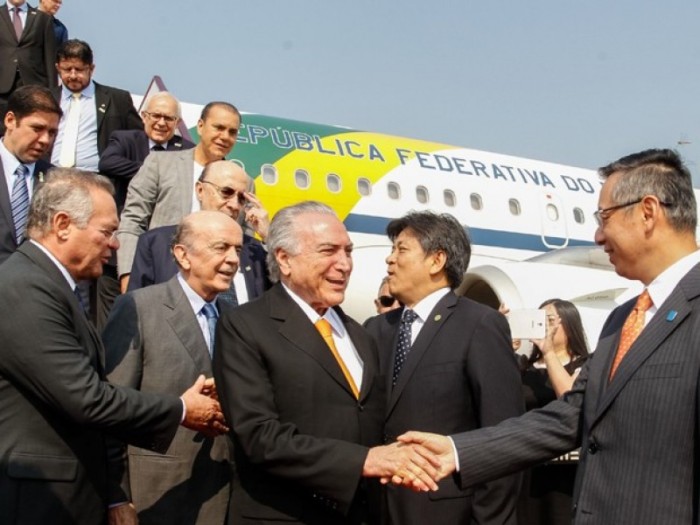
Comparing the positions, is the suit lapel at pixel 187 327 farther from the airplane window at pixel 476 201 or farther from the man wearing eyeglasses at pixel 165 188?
the airplane window at pixel 476 201

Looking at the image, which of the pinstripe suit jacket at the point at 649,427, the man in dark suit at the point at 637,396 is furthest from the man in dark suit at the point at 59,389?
the pinstripe suit jacket at the point at 649,427

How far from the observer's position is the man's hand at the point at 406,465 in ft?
11.0

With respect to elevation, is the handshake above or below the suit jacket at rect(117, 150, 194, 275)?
below

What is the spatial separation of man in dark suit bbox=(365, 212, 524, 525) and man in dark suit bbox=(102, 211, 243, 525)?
85 cm

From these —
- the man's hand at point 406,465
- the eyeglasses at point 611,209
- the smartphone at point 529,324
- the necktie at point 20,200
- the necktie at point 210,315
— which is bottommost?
the man's hand at point 406,465

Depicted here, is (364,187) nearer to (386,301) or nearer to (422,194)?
(422,194)

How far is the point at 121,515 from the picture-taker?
356 centimetres

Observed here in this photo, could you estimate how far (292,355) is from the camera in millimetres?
3527

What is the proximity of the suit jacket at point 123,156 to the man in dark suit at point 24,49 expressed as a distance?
1033mm

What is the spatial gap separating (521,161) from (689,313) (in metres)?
14.3

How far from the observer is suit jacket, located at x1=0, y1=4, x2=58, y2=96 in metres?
7.27

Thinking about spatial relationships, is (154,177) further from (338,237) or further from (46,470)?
(46,470)

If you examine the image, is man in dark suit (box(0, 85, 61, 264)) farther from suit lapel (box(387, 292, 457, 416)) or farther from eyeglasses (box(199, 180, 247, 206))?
suit lapel (box(387, 292, 457, 416))

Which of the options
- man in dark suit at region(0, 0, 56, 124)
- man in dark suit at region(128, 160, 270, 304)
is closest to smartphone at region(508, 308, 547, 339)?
man in dark suit at region(128, 160, 270, 304)
